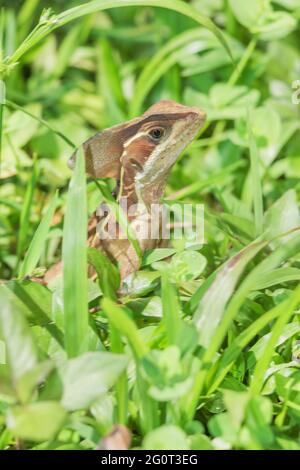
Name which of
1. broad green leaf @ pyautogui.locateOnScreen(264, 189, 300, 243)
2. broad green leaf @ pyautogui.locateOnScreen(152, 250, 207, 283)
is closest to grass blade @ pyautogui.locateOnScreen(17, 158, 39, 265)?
broad green leaf @ pyautogui.locateOnScreen(152, 250, 207, 283)

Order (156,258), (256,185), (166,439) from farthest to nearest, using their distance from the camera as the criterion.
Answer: (256,185) → (156,258) → (166,439)

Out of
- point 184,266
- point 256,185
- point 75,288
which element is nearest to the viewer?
point 75,288

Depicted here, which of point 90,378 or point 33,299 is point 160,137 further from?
point 90,378

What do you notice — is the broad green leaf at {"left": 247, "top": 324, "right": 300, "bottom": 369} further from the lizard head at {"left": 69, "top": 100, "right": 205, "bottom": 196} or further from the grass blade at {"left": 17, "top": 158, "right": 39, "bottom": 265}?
the grass blade at {"left": 17, "top": 158, "right": 39, "bottom": 265}

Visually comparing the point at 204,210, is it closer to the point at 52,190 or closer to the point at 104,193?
the point at 104,193

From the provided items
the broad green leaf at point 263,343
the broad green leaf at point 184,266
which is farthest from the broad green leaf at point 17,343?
the broad green leaf at point 263,343

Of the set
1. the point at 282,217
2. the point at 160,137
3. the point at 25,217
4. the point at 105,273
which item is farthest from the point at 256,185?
the point at 25,217
